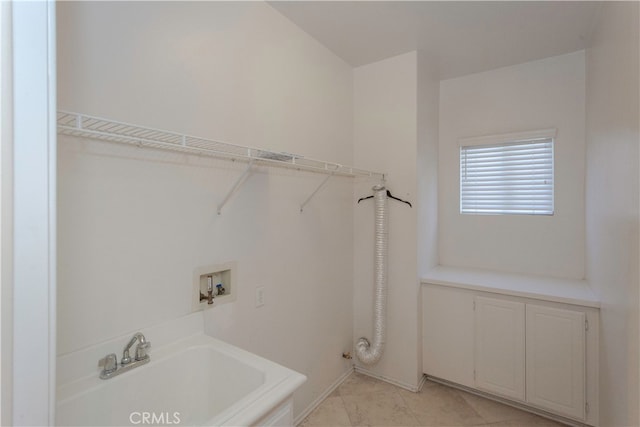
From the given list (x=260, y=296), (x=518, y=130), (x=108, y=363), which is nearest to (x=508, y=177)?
(x=518, y=130)

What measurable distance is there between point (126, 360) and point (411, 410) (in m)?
1.91

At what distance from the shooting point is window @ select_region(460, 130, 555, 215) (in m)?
2.58

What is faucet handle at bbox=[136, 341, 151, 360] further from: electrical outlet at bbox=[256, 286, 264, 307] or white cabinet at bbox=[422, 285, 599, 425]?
white cabinet at bbox=[422, 285, 599, 425]

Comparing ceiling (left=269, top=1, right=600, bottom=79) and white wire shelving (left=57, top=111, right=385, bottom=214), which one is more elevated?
ceiling (left=269, top=1, right=600, bottom=79)

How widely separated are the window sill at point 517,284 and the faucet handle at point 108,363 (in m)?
2.10

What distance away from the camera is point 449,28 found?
2139 mm

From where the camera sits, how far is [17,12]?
55cm

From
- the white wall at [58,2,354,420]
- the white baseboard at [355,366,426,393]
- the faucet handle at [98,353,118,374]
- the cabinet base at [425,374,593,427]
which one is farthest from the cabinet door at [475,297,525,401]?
the faucet handle at [98,353,118,374]

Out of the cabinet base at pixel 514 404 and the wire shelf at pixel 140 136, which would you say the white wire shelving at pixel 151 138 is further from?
the cabinet base at pixel 514 404

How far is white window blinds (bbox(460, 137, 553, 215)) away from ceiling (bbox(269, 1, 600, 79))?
0.73 m

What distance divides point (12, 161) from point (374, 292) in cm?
230

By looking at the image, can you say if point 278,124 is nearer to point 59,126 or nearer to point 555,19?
point 59,126

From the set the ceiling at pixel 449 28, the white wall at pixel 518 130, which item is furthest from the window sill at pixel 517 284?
the ceiling at pixel 449 28

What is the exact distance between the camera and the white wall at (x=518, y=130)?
2451 mm
